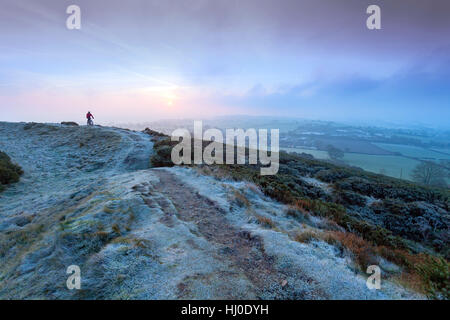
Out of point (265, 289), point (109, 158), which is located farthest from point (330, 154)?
point (265, 289)

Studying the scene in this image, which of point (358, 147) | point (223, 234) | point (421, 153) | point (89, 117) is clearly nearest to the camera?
point (223, 234)

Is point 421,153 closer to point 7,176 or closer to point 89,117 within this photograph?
point 89,117

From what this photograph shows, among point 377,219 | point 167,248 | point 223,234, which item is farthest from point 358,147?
point 167,248

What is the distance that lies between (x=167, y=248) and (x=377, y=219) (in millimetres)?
14754

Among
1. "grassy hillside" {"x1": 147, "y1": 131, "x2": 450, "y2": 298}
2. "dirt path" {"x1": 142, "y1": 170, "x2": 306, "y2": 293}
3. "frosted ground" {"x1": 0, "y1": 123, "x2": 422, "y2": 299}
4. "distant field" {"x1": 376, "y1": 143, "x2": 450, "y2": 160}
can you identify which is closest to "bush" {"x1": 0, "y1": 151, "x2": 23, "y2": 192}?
"frosted ground" {"x1": 0, "y1": 123, "x2": 422, "y2": 299}

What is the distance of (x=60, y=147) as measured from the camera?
24.2 metres

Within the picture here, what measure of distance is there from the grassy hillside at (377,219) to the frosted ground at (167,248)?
649mm

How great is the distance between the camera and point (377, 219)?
13.8 metres

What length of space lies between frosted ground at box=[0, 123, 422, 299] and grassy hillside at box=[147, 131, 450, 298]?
25.5 inches

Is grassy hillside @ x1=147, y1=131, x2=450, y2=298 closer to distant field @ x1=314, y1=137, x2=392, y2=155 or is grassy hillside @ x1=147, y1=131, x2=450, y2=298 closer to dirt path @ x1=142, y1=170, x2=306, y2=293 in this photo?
dirt path @ x1=142, y1=170, x2=306, y2=293

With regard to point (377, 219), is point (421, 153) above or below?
below

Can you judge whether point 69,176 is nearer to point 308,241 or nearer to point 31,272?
point 31,272

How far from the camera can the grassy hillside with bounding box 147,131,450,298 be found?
5492 mm
